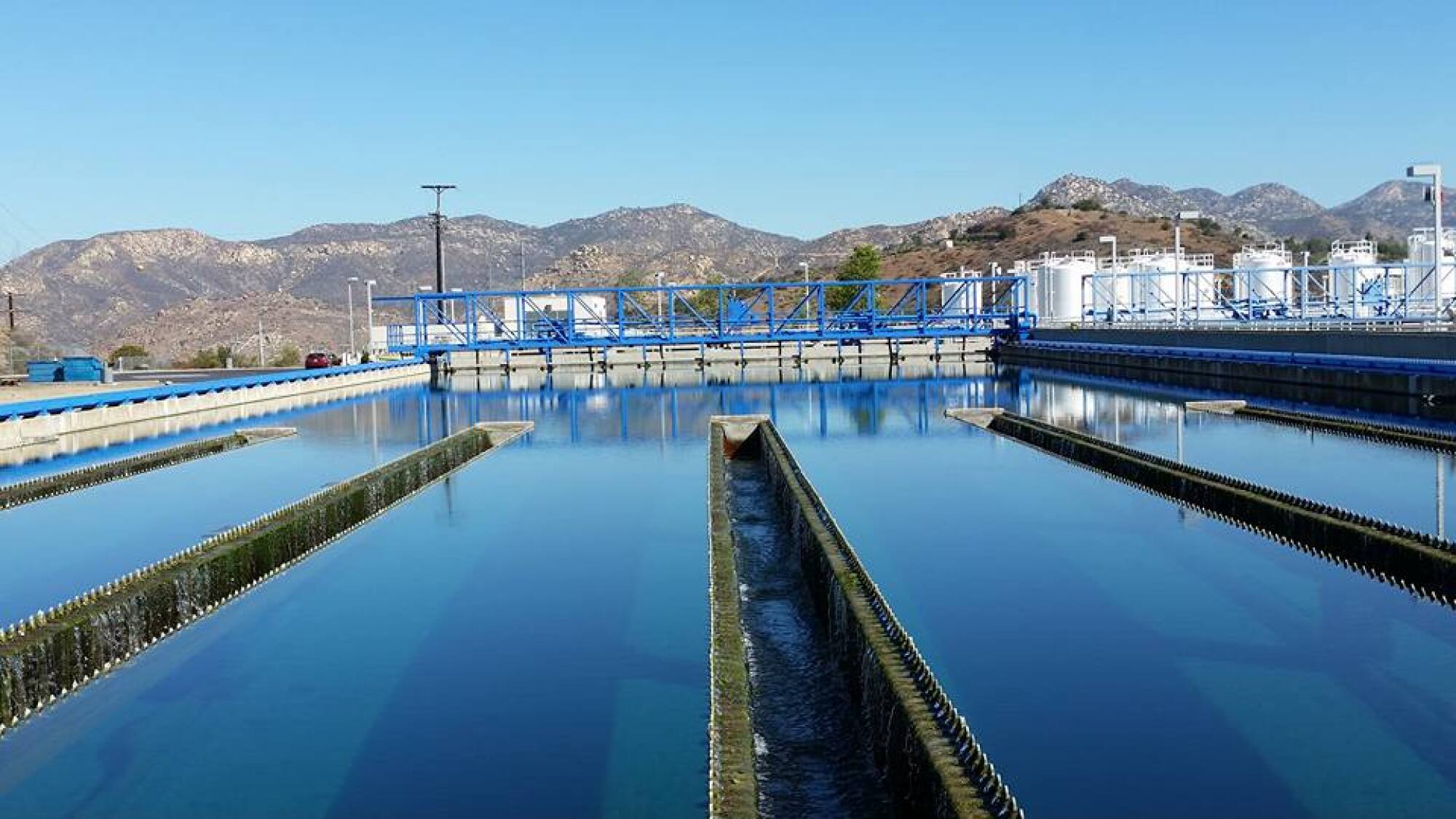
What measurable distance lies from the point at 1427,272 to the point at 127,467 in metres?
43.0

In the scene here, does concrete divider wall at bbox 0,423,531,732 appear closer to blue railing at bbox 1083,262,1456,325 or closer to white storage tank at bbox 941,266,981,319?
blue railing at bbox 1083,262,1456,325

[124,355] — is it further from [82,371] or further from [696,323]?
[82,371]

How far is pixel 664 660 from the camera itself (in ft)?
34.3

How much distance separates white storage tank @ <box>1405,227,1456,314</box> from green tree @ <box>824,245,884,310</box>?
112 feet

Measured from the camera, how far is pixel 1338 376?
1248 inches

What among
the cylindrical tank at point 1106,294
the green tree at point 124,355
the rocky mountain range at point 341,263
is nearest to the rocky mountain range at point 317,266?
the rocky mountain range at point 341,263

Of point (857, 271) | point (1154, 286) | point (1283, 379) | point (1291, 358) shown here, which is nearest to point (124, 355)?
point (857, 271)

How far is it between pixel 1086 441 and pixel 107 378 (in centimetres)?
3090

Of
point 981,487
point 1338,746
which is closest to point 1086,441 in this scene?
point 981,487

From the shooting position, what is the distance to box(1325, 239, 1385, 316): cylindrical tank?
5431 cm

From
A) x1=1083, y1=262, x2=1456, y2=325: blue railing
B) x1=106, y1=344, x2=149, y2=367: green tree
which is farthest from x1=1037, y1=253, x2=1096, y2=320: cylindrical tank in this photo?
x1=106, y1=344, x2=149, y2=367: green tree

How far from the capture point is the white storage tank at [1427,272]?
50.9 m

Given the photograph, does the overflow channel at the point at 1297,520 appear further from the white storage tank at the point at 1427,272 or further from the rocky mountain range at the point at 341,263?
the rocky mountain range at the point at 341,263

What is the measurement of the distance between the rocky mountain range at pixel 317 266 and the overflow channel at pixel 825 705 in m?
93.7
